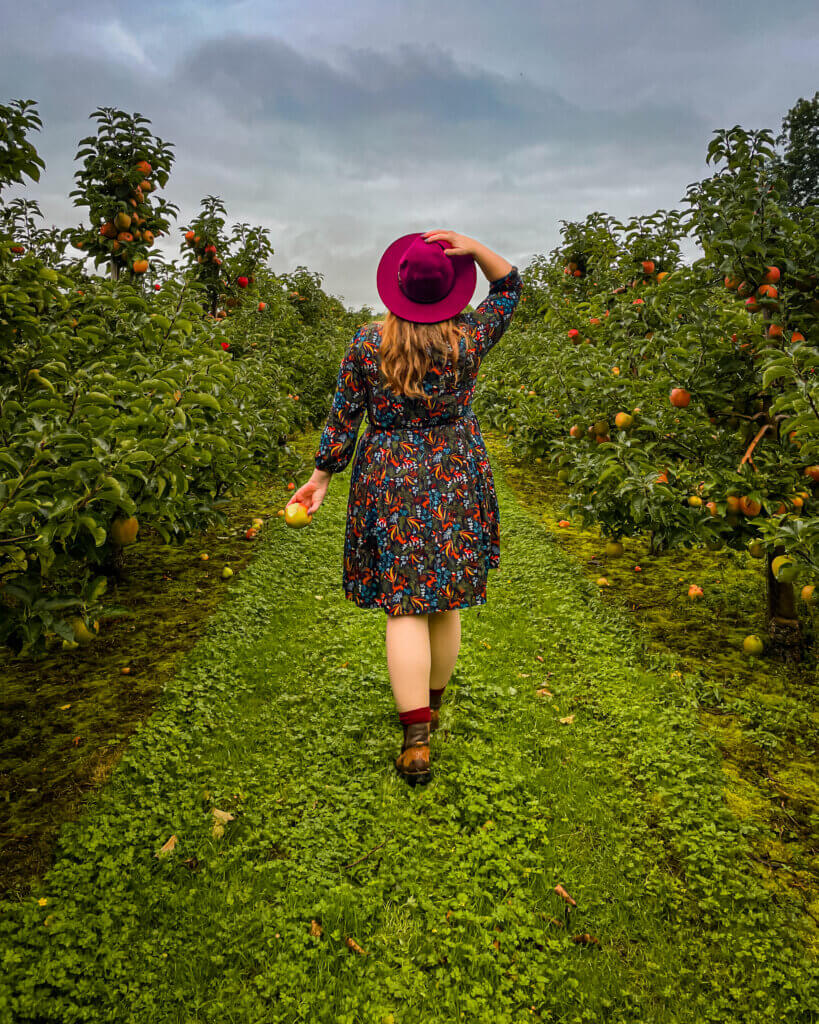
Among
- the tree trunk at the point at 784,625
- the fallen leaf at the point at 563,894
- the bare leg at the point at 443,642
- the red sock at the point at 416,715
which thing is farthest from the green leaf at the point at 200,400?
the tree trunk at the point at 784,625

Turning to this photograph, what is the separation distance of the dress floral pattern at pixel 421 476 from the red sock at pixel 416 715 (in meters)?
0.37

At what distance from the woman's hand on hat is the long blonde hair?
0.26 meters

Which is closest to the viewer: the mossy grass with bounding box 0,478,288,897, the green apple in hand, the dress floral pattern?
the mossy grass with bounding box 0,478,288,897

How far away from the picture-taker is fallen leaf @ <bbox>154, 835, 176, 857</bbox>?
80.8 inches

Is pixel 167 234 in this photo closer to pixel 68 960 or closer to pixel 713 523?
pixel 713 523

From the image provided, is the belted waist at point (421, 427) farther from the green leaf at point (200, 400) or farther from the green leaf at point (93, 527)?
the green leaf at point (93, 527)

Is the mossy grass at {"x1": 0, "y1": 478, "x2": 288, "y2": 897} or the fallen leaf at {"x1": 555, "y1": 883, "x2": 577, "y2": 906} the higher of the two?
the mossy grass at {"x1": 0, "y1": 478, "x2": 288, "y2": 897}

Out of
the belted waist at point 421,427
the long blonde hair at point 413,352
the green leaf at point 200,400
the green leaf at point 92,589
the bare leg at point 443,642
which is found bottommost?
the bare leg at point 443,642

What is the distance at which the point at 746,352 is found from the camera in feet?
10.6

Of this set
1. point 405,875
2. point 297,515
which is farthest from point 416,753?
point 297,515

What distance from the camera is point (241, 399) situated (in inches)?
185

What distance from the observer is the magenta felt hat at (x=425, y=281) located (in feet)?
7.22

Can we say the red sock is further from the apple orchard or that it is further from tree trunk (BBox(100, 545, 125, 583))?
tree trunk (BBox(100, 545, 125, 583))

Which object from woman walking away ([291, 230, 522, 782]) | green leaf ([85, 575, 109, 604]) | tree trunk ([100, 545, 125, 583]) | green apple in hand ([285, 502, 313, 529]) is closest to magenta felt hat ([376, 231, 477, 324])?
woman walking away ([291, 230, 522, 782])
